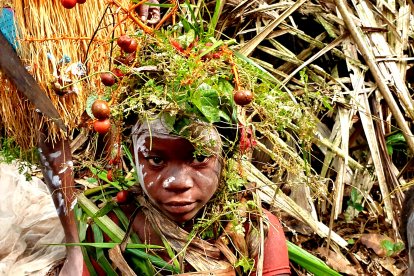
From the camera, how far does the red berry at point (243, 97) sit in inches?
77.5

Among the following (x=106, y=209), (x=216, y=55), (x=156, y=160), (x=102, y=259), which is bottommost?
(x=102, y=259)

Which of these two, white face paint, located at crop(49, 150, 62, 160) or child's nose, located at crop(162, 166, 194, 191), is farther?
white face paint, located at crop(49, 150, 62, 160)

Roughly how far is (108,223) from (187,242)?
31cm

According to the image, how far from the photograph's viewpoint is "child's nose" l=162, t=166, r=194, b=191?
6.89 feet

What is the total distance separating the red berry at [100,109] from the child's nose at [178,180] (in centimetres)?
28

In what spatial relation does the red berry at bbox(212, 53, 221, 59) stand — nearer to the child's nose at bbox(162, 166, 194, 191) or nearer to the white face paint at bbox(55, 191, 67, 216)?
the child's nose at bbox(162, 166, 194, 191)

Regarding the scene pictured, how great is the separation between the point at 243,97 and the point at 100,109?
0.39m

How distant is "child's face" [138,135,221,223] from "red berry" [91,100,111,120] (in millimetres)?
195

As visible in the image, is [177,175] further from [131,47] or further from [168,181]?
[131,47]

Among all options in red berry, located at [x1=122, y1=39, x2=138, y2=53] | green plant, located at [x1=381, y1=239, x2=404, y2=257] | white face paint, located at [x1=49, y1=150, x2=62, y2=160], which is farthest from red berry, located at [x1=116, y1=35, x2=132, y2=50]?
green plant, located at [x1=381, y1=239, x2=404, y2=257]

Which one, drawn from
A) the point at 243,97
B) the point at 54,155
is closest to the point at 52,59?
the point at 54,155

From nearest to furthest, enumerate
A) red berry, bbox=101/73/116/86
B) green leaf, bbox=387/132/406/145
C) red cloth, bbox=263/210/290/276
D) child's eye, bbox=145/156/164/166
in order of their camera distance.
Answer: red berry, bbox=101/73/116/86
child's eye, bbox=145/156/164/166
red cloth, bbox=263/210/290/276
green leaf, bbox=387/132/406/145

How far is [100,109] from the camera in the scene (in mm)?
1933

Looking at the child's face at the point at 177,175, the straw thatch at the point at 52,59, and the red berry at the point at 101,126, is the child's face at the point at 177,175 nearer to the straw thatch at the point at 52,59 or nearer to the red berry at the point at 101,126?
the red berry at the point at 101,126
